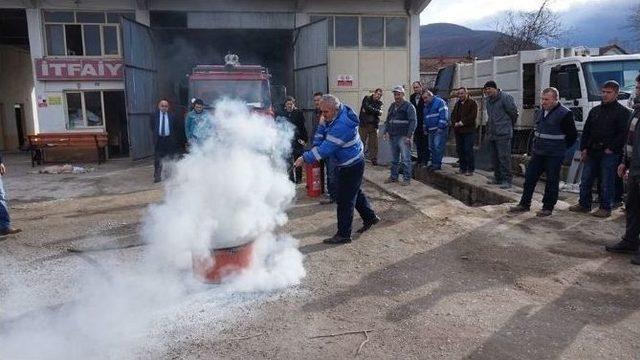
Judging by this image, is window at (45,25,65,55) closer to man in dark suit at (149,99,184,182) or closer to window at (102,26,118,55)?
window at (102,26,118,55)

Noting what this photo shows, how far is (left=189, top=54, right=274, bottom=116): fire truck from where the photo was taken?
11.7m

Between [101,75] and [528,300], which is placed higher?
[101,75]

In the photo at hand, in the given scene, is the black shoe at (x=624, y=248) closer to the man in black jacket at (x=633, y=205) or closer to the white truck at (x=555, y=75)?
the man in black jacket at (x=633, y=205)

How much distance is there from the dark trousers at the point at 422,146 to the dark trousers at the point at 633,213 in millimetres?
5656

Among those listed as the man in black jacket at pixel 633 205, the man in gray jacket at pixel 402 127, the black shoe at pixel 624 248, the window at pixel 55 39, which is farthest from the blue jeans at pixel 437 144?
the window at pixel 55 39

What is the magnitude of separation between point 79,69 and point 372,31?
10.5 m

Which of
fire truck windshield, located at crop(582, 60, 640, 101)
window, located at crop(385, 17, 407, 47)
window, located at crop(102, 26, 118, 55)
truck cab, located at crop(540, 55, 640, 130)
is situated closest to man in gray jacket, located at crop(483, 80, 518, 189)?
truck cab, located at crop(540, 55, 640, 130)

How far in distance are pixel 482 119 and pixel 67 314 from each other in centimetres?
1301

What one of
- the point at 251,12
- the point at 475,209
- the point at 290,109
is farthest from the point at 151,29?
the point at 475,209

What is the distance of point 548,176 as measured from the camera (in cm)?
716

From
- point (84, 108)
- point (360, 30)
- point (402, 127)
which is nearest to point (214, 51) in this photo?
point (84, 108)

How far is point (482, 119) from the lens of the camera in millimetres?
14672

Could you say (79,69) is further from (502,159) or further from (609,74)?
(609,74)

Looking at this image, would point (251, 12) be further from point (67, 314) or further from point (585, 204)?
point (67, 314)
